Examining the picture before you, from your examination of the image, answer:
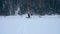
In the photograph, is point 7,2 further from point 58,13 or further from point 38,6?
point 58,13

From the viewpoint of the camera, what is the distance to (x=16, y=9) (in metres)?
12.8

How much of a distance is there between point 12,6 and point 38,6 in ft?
8.52

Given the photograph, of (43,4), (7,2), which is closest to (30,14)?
(43,4)

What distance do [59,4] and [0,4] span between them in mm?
5804

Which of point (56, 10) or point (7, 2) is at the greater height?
point (7, 2)

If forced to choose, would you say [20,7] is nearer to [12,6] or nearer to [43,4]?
[12,6]

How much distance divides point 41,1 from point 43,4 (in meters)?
0.37

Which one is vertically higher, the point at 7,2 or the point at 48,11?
the point at 7,2

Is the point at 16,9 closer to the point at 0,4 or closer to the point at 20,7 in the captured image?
the point at 20,7

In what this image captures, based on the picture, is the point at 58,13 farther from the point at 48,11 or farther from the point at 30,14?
the point at 30,14

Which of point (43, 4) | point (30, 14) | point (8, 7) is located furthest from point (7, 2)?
point (43, 4)

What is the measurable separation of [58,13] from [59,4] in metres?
0.89

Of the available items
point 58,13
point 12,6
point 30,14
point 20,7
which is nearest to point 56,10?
point 58,13

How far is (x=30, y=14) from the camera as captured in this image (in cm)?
1248
